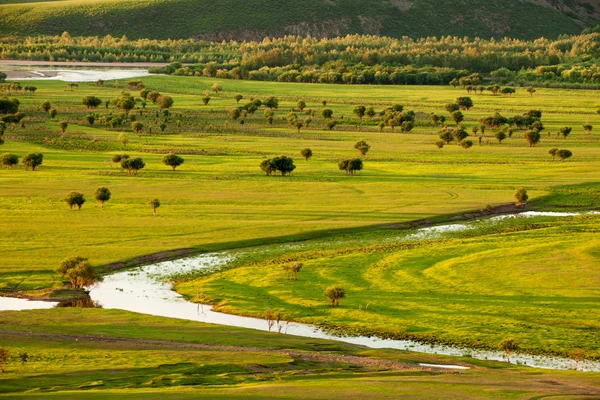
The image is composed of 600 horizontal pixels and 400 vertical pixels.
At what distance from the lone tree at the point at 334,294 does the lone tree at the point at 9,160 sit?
55.8 m

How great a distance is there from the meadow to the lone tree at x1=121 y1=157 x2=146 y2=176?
802 millimetres

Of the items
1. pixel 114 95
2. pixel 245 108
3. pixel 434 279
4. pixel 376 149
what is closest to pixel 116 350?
pixel 434 279

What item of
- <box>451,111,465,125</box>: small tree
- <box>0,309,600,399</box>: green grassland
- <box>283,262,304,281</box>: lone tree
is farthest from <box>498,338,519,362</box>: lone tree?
<box>451,111,465,125</box>: small tree

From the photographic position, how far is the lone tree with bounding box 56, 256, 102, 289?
188ft

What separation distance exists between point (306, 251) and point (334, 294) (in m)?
14.7

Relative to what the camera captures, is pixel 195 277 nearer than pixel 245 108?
Yes

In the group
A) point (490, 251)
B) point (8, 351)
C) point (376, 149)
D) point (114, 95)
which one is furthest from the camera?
point (114, 95)

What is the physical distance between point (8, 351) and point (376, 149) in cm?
7992

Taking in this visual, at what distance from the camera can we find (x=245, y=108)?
153 m

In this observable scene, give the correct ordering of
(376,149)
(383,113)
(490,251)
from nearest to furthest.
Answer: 1. (490,251)
2. (376,149)
3. (383,113)

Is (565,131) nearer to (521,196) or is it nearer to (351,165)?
(351,165)

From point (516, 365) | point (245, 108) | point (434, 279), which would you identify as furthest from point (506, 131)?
point (516, 365)

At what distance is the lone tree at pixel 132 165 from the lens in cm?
9619

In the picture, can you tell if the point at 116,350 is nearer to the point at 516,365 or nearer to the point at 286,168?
the point at 516,365
